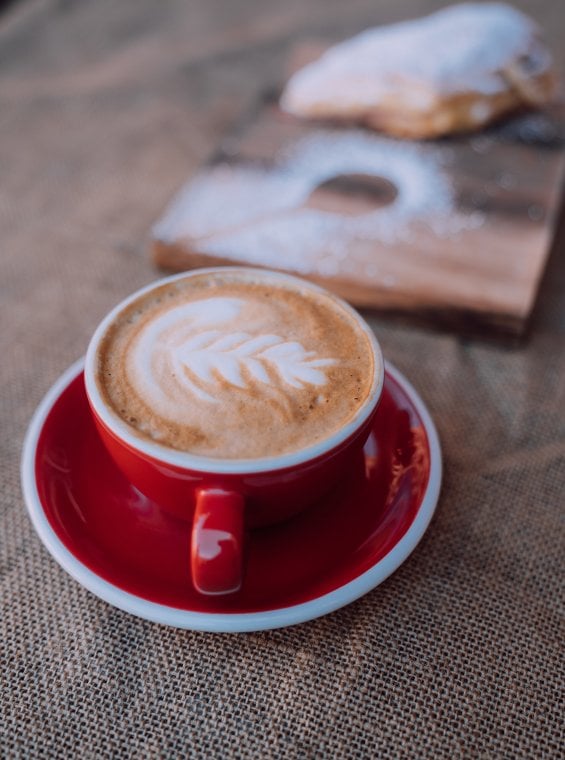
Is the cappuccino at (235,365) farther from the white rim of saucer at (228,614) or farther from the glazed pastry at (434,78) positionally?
the glazed pastry at (434,78)

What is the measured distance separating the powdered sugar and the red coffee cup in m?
0.63

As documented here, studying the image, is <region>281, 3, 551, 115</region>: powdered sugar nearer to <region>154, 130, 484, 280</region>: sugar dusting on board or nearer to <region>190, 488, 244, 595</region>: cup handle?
<region>154, 130, 484, 280</region>: sugar dusting on board

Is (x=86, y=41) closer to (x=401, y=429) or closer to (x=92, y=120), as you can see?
(x=92, y=120)

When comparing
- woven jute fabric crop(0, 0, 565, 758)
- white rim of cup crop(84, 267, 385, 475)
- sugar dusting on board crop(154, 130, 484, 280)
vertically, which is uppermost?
white rim of cup crop(84, 267, 385, 475)

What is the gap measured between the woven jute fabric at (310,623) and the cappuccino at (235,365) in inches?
6.3

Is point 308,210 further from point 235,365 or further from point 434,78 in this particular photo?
point 235,365

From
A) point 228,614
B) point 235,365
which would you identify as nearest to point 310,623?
point 228,614

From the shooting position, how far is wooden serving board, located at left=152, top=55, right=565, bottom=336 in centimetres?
83

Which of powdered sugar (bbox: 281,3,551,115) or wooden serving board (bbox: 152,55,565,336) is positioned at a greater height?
powdered sugar (bbox: 281,3,551,115)

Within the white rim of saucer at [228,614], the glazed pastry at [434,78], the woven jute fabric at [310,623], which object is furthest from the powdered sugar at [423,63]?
the white rim of saucer at [228,614]

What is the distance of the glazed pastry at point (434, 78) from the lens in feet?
3.34

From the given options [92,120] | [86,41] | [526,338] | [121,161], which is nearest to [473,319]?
[526,338]

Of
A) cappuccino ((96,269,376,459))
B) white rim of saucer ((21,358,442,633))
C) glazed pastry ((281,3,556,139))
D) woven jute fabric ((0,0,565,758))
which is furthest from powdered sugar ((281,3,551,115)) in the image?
white rim of saucer ((21,358,442,633))

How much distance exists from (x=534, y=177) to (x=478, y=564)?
600 mm
